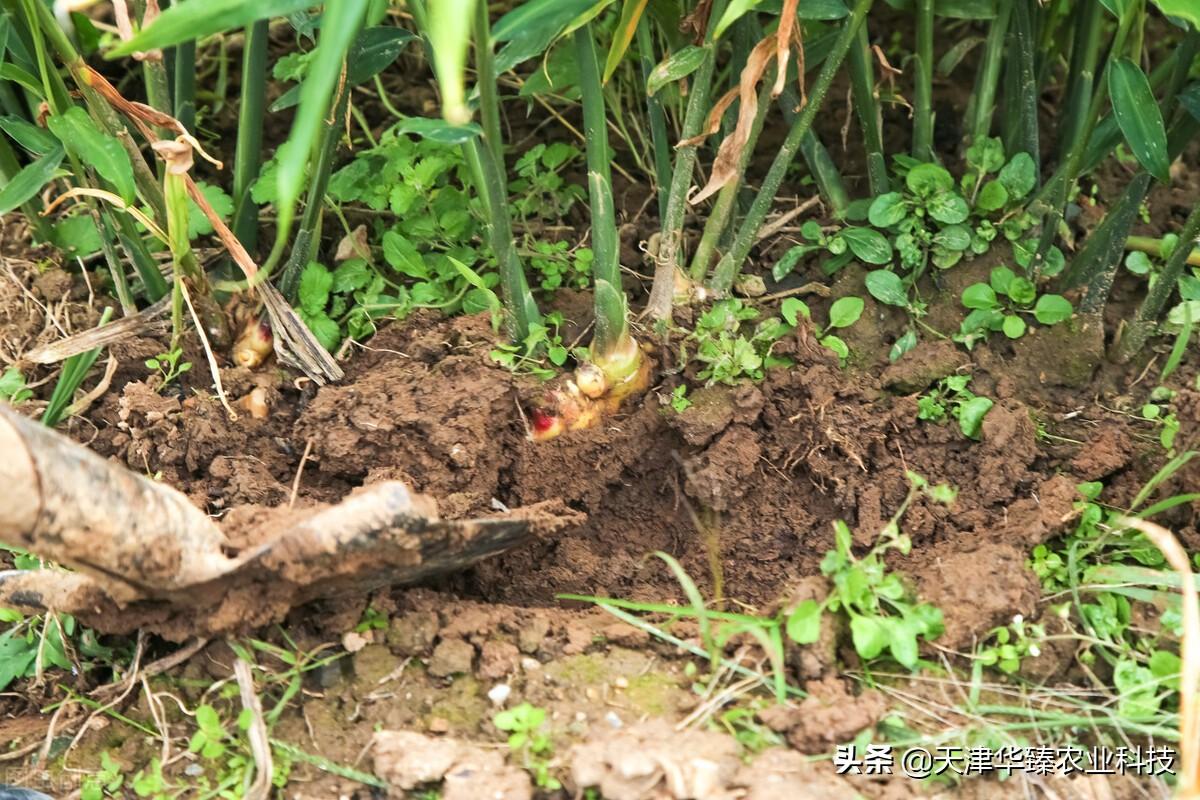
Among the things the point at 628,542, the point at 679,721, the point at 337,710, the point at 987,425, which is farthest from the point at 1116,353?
the point at 337,710

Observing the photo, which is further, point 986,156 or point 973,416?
point 986,156

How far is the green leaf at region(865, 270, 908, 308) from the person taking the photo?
4.99 feet

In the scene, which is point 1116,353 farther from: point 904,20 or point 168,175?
point 168,175

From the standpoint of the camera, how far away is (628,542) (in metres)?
1.45

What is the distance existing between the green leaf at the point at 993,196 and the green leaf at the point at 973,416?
0.31m

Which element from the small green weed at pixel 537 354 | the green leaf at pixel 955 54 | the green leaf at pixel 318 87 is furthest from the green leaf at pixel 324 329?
the green leaf at pixel 955 54

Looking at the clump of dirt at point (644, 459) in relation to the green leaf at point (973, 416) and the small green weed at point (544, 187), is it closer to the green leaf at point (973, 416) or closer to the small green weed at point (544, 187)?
the green leaf at point (973, 416)

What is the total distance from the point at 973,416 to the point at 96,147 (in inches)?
45.1

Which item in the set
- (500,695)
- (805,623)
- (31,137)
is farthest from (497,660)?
(31,137)

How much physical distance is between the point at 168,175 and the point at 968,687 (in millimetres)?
1096

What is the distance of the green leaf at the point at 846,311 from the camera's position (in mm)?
1508

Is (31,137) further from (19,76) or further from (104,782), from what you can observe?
(104,782)

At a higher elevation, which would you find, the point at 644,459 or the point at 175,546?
the point at 175,546

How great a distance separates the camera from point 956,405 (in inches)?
57.0
